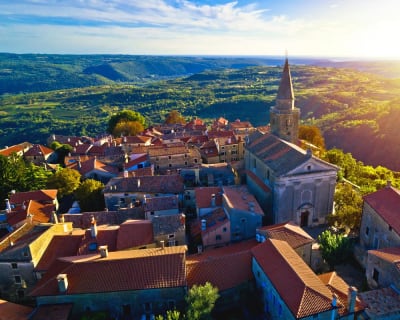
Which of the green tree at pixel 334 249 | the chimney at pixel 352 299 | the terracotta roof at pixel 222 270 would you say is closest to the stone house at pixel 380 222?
the green tree at pixel 334 249

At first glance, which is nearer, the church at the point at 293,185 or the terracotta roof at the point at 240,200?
→ the terracotta roof at the point at 240,200

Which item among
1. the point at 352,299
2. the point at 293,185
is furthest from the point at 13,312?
the point at 293,185

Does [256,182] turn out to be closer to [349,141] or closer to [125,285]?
[125,285]

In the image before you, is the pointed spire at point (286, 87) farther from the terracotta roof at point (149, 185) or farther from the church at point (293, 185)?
the terracotta roof at point (149, 185)

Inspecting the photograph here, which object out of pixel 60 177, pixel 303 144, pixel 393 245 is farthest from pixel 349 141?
pixel 60 177

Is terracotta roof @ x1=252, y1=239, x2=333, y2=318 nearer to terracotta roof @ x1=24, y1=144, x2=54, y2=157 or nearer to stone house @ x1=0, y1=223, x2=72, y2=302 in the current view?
stone house @ x1=0, y1=223, x2=72, y2=302

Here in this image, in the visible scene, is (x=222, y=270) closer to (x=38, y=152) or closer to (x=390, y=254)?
(x=390, y=254)
